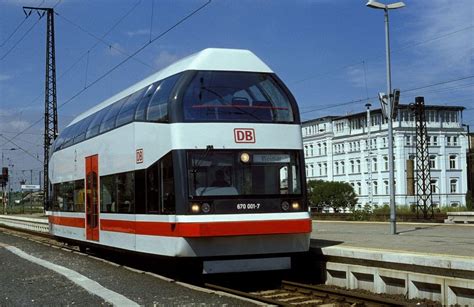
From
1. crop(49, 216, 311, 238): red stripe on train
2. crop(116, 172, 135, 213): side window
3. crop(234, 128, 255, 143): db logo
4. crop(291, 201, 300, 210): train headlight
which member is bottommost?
crop(49, 216, 311, 238): red stripe on train

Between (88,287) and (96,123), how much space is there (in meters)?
5.56

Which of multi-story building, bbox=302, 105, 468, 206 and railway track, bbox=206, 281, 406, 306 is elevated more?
multi-story building, bbox=302, 105, 468, 206

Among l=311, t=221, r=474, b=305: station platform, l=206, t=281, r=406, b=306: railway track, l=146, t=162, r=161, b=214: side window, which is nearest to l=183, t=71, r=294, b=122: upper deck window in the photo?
l=146, t=162, r=161, b=214: side window

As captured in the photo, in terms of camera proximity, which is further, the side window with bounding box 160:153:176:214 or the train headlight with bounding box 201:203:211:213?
the side window with bounding box 160:153:176:214

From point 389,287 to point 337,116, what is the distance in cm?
8681

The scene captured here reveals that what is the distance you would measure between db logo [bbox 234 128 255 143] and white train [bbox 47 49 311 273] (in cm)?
2

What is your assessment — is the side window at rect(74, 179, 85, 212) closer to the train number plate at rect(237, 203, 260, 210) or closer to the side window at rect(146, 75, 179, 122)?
the side window at rect(146, 75, 179, 122)

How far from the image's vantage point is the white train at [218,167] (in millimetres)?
10727

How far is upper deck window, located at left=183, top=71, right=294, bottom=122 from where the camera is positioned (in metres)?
11.2

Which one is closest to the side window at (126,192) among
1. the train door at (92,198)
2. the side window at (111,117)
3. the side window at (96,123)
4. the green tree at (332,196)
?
the side window at (111,117)

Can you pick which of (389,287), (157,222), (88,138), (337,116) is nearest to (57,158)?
(88,138)

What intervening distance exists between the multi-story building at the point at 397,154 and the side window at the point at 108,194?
61869 mm

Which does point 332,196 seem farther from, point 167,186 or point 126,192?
point 167,186

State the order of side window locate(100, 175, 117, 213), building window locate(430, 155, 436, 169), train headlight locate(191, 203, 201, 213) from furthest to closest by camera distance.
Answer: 1. building window locate(430, 155, 436, 169)
2. side window locate(100, 175, 117, 213)
3. train headlight locate(191, 203, 201, 213)
